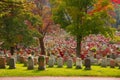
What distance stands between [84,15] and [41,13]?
1560 cm

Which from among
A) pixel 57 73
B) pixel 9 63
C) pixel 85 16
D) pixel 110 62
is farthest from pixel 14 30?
pixel 57 73

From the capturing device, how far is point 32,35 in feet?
118

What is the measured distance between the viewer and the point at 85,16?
31422 millimetres

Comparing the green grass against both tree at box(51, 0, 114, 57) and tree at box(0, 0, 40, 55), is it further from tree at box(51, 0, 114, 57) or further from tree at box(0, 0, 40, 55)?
tree at box(0, 0, 40, 55)

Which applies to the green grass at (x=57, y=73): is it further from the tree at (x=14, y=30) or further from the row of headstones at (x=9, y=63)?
the tree at (x=14, y=30)

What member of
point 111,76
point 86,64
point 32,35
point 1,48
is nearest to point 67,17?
point 32,35

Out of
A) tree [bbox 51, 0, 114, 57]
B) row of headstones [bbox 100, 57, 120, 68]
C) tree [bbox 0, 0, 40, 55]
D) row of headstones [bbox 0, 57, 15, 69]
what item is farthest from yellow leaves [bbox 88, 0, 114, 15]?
row of headstones [bbox 0, 57, 15, 69]

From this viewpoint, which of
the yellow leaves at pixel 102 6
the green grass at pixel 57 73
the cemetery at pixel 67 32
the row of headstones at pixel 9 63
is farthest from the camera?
the yellow leaves at pixel 102 6

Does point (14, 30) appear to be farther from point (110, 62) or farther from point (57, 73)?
point (57, 73)

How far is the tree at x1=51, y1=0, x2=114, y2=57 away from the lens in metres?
31.6

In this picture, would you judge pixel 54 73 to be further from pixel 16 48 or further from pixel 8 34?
pixel 16 48

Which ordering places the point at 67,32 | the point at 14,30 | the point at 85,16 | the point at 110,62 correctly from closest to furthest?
the point at 110,62
the point at 85,16
the point at 67,32
the point at 14,30

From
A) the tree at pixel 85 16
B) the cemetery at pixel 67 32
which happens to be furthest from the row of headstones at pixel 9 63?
the tree at pixel 85 16

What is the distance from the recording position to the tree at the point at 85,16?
1243 inches
